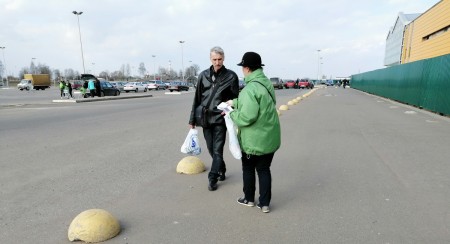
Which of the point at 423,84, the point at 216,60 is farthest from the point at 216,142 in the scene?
the point at 423,84

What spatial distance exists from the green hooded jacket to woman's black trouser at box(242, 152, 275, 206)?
0.14 m

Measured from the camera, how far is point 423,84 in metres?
15.5

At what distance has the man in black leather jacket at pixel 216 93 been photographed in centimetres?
412

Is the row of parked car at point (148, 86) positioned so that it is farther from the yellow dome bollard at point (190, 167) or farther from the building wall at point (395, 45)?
the building wall at point (395, 45)

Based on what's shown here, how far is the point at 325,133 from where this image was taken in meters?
8.89

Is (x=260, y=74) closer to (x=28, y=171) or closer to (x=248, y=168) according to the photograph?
(x=248, y=168)

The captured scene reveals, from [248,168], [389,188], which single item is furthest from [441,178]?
[248,168]

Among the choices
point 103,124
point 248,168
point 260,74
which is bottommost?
point 103,124

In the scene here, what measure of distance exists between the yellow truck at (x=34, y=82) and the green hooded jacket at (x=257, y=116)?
189ft

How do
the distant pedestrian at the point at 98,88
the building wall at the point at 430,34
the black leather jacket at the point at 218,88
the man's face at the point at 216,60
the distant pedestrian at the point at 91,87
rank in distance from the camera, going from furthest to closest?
the distant pedestrian at the point at 98,88 < the distant pedestrian at the point at 91,87 < the building wall at the point at 430,34 < the black leather jacket at the point at 218,88 < the man's face at the point at 216,60

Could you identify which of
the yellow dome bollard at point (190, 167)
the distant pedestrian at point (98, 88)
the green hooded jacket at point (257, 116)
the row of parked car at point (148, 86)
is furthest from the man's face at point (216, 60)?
the row of parked car at point (148, 86)

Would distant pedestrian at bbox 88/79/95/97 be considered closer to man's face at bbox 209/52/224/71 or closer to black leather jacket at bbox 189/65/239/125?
black leather jacket at bbox 189/65/239/125

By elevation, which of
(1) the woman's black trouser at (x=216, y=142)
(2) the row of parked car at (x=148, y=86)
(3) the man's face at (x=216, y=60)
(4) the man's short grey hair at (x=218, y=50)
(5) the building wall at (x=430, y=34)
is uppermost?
(5) the building wall at (x=430, y=34)

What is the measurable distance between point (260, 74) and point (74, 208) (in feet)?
8.83
